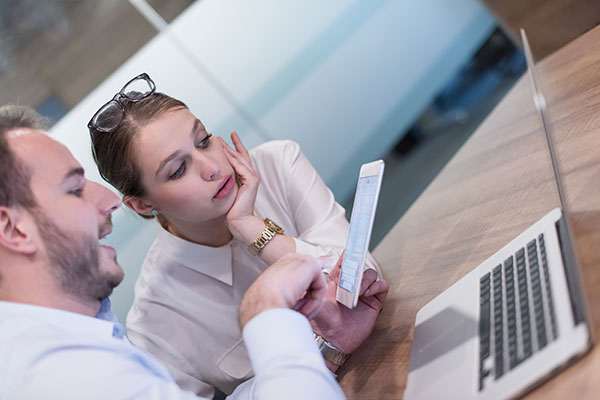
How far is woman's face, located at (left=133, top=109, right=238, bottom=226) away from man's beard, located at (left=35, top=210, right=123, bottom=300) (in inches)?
11.5

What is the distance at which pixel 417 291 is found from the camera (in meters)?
1.05

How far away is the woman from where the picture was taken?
3.77 ft

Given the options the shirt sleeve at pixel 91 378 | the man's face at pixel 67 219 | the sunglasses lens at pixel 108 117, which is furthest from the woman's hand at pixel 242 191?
the shirt sleeve at pixel 91 378

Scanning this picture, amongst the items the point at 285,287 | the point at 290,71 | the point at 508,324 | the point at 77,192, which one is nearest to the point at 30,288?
the point at 77,192

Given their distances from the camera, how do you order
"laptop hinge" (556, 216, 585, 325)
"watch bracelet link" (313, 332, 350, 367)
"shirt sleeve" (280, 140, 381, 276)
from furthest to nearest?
"shirt sleeve" (280, 140, 381, 276)
"watch bracelet link" (313, 332, 350, 367)
"laptop hinge" (556, 216, 585, 325)

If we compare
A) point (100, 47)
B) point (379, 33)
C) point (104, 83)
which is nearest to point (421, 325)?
point (104, 83)

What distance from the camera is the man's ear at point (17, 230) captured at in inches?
31.2

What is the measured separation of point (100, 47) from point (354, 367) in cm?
137

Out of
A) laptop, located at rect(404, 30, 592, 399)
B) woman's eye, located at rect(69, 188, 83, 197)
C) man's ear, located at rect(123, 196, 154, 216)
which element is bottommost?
laptop, located at rect(404, 30, 592, 399)

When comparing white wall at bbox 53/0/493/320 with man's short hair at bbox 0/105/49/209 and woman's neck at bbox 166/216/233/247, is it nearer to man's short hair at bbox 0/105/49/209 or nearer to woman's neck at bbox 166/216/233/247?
woman's neck at bbox 166/216/233/247

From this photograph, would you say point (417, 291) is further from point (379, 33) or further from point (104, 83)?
point (379, 33)

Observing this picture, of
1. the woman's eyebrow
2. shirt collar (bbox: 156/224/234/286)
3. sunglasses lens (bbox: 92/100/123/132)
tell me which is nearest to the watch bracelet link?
shirt collar (bbox: 156/224/234/286)

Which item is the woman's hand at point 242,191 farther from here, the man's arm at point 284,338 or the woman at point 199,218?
the man's arm at point 284,338

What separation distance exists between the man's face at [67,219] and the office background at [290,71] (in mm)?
384
